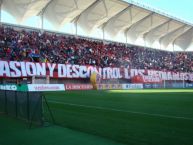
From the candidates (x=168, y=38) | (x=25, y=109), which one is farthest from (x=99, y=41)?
(x=25, y=109)

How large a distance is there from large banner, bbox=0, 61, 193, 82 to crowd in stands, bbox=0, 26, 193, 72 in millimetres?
941

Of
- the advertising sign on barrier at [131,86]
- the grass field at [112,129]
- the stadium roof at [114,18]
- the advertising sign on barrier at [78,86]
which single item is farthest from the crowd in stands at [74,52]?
the grass field at [112,129]

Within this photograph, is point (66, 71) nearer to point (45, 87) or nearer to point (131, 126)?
point (45, 87)

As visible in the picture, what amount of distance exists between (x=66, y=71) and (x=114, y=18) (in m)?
16.3

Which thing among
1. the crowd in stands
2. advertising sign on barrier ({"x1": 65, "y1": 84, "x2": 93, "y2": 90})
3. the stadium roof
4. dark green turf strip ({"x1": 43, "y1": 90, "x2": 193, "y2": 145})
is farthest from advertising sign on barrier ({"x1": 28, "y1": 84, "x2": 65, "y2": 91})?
dark green turf strip ({"x1": 43, "y1": 90, "x2": 193, "y2": 145})

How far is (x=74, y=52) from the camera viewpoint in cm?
4178

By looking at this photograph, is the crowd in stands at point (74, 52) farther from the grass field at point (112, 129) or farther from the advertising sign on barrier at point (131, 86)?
the grass field at point (112, 129)

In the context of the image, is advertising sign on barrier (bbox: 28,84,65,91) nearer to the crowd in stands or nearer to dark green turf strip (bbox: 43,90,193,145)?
the crowd in stands

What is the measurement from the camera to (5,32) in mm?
37312

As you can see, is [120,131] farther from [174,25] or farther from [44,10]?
[174,25]

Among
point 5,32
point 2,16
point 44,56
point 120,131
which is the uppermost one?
point 2,16

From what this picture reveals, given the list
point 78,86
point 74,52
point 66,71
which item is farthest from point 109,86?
point 66,71

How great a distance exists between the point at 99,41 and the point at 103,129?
39728 millimetres

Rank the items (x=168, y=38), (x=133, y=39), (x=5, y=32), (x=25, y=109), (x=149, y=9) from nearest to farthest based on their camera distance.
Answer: (x=25, y=109)
(x=5, y=32)
(x=149, y=9)
(x=133, y=39)
(x=168, y=38)
